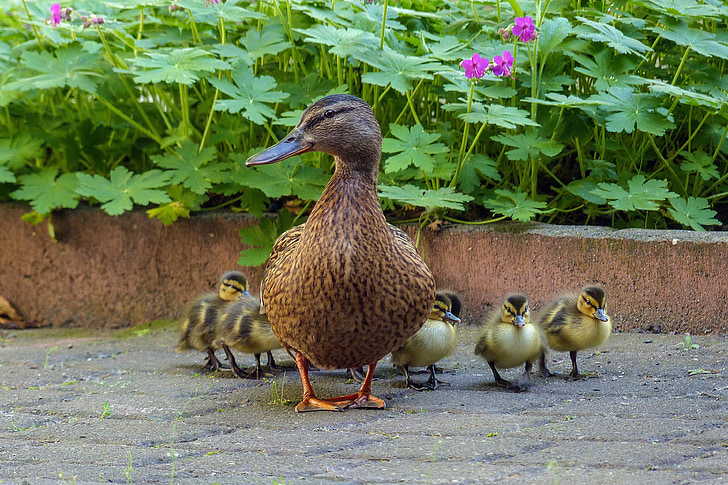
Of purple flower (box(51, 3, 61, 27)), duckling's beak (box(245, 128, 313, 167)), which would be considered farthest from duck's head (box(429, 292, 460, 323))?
purple flower (box(51, 3, 61, 27))

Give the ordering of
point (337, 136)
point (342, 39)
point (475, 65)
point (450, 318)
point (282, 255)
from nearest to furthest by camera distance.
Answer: point (337, 136), point (282, 255), point (450, 318), point (475, 65), point (342, 39)

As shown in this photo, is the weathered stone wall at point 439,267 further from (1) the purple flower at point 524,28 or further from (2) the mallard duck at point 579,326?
(1) the purple flower at point 524,28

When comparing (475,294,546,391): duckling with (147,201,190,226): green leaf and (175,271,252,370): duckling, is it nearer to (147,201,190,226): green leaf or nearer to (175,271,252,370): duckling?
(175,271,252,370): duckling

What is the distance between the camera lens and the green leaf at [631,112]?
486cm

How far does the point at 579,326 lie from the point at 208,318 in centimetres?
207

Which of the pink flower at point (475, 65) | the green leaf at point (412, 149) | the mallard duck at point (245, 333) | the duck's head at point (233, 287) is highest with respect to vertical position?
the pink flower at point (475, 65)

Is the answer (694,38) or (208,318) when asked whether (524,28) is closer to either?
(694,38)

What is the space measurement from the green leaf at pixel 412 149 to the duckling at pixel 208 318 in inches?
43.8

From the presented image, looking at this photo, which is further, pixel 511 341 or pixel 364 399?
pixel 511 341

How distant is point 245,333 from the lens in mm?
4477

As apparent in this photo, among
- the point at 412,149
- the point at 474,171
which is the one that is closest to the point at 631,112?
the point at 474,171

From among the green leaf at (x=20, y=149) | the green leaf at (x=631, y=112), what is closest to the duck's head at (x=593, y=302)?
the green leaf at (x=631, y=112)

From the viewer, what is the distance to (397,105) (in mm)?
5875

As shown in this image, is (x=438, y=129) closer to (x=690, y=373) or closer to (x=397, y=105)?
(x=397, y=105)
